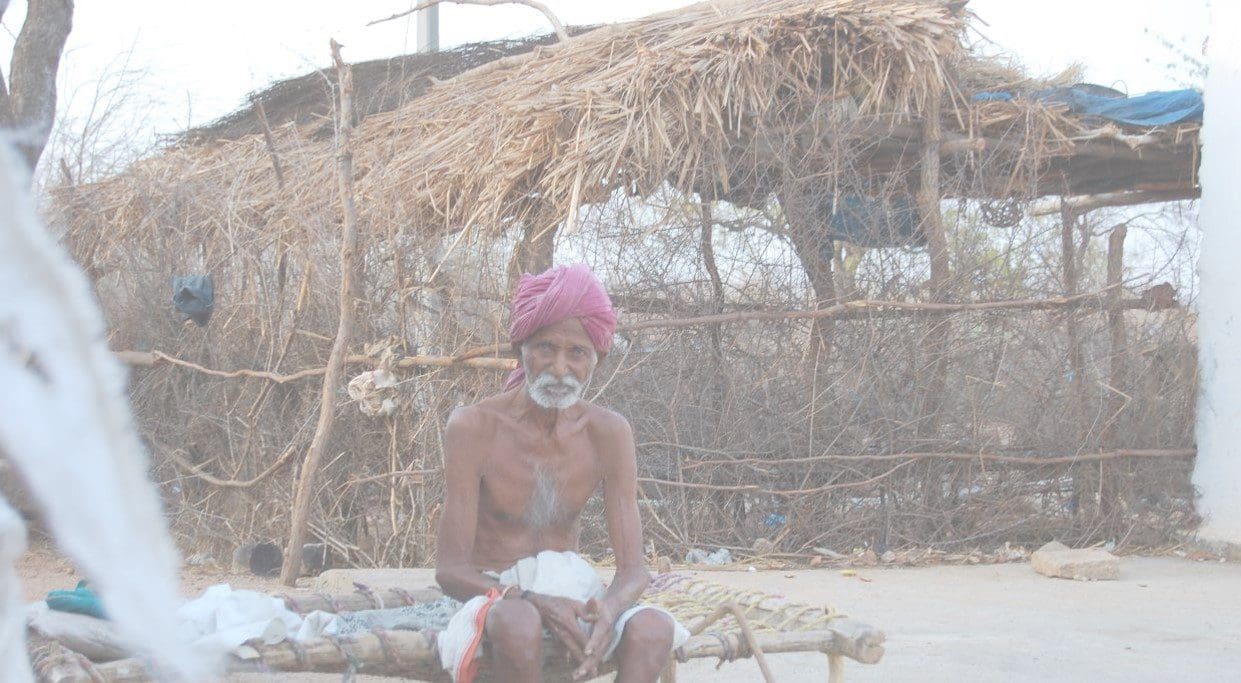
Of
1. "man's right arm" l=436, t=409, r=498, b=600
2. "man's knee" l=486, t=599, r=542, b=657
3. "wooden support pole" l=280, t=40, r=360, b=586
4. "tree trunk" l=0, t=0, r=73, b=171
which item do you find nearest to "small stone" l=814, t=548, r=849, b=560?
"wooden support pole" l=280, t=40, r=360, b=586

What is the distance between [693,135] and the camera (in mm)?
6922

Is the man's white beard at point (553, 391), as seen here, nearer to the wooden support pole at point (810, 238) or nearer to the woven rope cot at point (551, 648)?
the woven rope cot at point (551, 648)

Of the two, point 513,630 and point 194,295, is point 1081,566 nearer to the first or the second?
point 513,630

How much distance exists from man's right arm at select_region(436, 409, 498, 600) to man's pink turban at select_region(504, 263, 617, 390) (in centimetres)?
32

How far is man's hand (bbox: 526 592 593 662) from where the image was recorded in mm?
2871

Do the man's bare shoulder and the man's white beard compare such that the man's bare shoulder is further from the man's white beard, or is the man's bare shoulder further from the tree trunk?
the tree trunk

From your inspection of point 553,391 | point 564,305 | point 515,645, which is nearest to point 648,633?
point 515,645

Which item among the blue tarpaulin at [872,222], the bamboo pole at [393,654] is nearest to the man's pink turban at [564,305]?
the bamboo pole at [393,654]

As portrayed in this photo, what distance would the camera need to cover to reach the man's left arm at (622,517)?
10.2 ft

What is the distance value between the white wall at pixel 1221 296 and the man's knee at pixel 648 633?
5.92m

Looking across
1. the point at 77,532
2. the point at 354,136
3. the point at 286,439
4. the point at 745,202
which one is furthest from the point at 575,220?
the point at 77,532

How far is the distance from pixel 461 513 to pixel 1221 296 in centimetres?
617

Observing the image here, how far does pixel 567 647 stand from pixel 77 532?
235cm

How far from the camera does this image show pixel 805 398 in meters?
7.24
